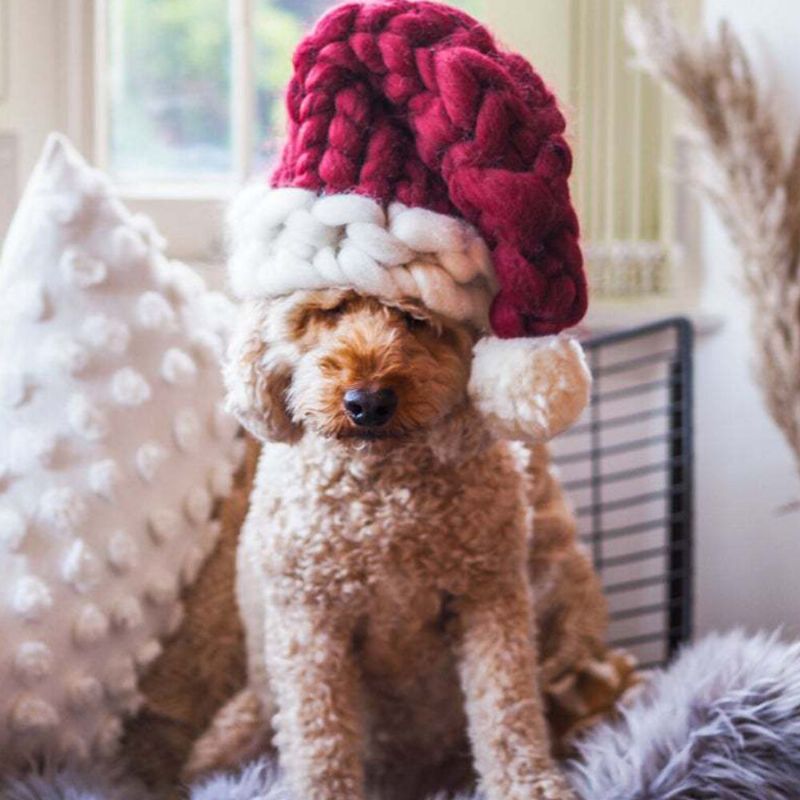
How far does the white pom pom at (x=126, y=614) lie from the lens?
0.92 metres

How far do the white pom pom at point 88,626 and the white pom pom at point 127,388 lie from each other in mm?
150

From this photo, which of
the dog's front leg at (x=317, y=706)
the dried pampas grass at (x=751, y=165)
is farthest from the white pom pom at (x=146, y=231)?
the dried pampas grass at (x=751, y=165)

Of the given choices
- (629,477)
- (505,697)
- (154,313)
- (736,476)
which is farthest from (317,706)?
(736,476)

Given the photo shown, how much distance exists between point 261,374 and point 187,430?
0.21m

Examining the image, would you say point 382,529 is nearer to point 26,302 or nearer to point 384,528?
point 384,528

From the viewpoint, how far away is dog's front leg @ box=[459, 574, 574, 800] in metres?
0.81

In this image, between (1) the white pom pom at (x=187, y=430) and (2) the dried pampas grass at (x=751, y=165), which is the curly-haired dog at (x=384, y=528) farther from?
(2) the dried pampas grass at (x=751, y=165)

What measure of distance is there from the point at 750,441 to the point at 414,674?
860 millimetres

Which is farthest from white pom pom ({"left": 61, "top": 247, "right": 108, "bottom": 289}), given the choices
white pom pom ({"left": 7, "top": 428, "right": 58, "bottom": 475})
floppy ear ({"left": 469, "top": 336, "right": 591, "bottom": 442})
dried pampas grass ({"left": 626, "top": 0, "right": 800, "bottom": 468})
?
dried pampas grass ({"left": 626, "top": 0, "right": 800, "bottom": 468})

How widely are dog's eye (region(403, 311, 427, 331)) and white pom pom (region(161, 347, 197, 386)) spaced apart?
271 mm

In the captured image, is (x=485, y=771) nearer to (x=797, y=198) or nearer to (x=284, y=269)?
(x=284, y=269)

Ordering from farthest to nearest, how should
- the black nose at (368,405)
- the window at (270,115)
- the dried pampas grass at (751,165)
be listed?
the window at (270,115) → the dried pampas grass at (751,165) → the black nose at (368,405)

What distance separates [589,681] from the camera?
3.48 ft

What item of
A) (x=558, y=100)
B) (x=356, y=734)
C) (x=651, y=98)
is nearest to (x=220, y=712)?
(x=356, y=734)
